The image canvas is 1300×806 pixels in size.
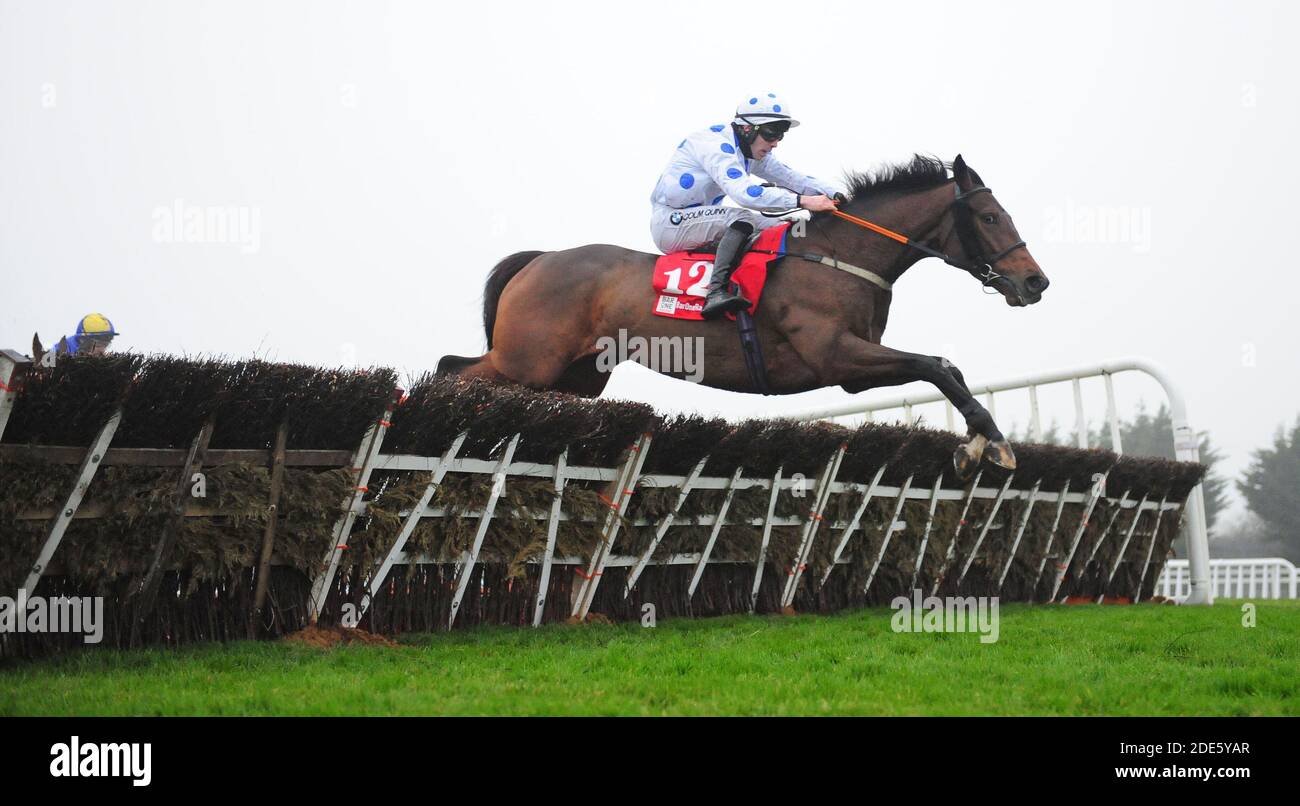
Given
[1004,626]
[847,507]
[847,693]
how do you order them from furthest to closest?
[847,507] → [1004,626] → [847,693]

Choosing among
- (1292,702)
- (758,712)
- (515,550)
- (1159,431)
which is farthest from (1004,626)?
(1159,431)

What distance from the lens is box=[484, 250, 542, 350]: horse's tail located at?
Result: 8.07 m

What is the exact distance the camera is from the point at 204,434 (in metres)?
5.18

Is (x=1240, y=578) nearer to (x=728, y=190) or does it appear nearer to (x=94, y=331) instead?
(x=728, y=190)

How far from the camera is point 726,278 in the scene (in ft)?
21.8

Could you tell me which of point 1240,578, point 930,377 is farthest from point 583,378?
point 1240,578

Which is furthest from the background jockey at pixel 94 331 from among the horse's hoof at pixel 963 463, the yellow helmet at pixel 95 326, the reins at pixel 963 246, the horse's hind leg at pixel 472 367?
the horse's hoof at pixel 963 463

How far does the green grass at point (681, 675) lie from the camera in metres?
3.99

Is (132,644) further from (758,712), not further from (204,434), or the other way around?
(758,712)

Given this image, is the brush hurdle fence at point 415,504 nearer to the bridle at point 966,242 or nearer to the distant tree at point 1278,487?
the bridle at point 966,242

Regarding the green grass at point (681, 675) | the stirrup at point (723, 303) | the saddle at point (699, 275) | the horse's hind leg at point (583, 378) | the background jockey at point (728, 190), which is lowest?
the green grass at point (681, 675)

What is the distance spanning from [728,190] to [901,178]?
1252 millimetres

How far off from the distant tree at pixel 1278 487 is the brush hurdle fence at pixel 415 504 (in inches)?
1587

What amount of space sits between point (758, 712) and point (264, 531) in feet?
9.00
